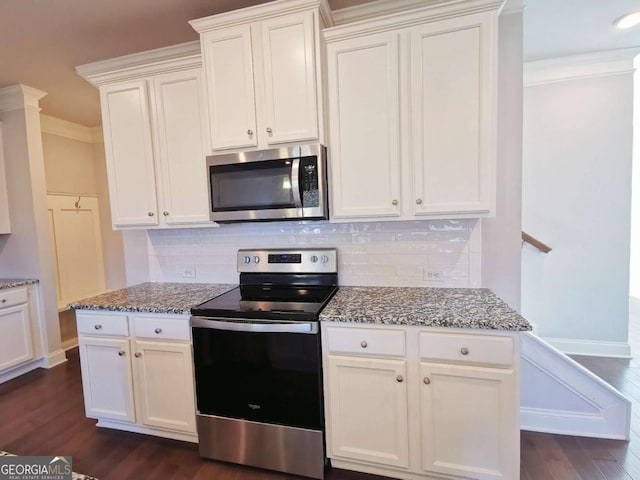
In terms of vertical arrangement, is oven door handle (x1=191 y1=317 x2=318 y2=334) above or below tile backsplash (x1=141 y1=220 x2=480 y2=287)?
below

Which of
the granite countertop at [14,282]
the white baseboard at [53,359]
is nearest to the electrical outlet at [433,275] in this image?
the granite countertop at [14,282]

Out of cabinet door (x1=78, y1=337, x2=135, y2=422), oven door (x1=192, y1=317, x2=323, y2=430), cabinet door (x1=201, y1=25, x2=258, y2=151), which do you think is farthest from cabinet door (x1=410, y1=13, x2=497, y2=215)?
cabinet door (x1=78, y1=337, x2=135, y2=422)

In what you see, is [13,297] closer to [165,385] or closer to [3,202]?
[3,202]

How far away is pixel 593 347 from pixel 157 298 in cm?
375

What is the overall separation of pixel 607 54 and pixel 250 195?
327 centimetres

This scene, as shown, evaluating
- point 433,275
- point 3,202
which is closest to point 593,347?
point 433,275

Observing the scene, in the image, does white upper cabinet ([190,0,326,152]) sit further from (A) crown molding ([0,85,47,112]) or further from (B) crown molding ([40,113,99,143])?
(B) crown molding ([40,113,99,143])

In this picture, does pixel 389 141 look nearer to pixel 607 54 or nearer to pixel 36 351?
pixel 607 54

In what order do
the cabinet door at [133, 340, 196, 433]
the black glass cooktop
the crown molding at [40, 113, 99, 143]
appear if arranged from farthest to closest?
the crown molding at [40, 113, 99, 143] < the cabinet door at [133, 340, 196, 433] < the black glass cooktop

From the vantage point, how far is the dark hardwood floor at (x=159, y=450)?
5.80ft

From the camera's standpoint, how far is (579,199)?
3.04 meters

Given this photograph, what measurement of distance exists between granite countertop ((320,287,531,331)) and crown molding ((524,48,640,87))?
2295 millimetres

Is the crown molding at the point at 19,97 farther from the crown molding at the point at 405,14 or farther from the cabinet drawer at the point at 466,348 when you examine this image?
the cabinet drawer at the point at 466,348

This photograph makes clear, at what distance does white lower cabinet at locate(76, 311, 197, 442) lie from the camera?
1.91 meters
